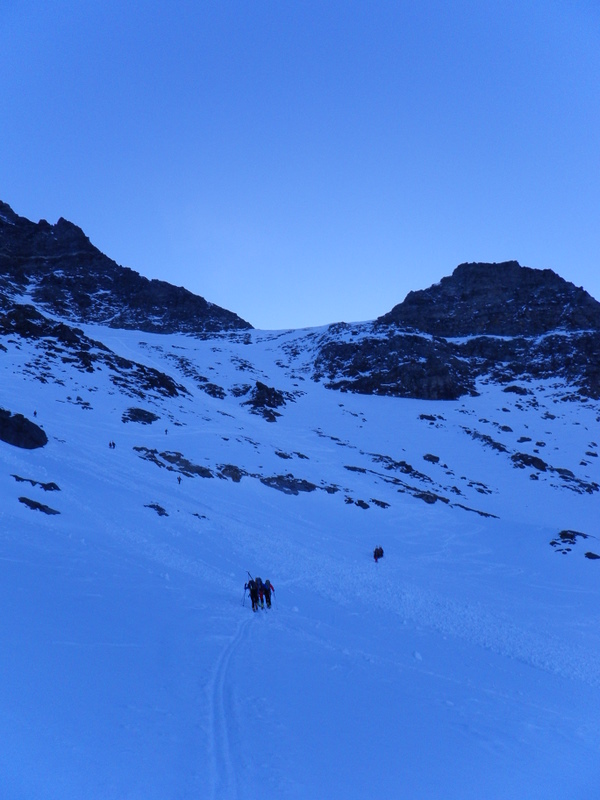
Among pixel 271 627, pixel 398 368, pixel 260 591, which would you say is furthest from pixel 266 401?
pixel 271 627

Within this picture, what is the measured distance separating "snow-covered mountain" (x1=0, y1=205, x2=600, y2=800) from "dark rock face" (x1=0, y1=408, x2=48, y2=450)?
0.47 ft

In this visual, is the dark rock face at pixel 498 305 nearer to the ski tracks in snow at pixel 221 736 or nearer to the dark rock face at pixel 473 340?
the dark rock face at pixel 473 340

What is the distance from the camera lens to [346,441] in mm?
56656

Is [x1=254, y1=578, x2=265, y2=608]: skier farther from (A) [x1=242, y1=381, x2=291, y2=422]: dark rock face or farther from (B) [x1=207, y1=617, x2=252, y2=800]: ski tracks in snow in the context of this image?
(A) [x1=242, y1=381, x2=291, y2=422]: dark rock face

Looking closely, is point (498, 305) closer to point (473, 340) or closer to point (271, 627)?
point (473, 340)

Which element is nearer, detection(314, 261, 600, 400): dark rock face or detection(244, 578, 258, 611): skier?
detection(244, 578, 258, 611): skier

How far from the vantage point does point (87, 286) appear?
364 feet

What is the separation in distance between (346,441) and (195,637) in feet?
152

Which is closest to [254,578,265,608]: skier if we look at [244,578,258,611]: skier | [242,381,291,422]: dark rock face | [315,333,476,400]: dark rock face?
[244,578,258,611]: skier

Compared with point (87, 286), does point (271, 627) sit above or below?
below

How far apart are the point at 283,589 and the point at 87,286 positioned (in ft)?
351

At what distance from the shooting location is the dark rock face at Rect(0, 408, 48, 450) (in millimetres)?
26828

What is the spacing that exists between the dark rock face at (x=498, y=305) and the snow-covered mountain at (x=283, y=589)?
2929 centimetres

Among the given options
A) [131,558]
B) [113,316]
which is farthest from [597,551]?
[113,316]
